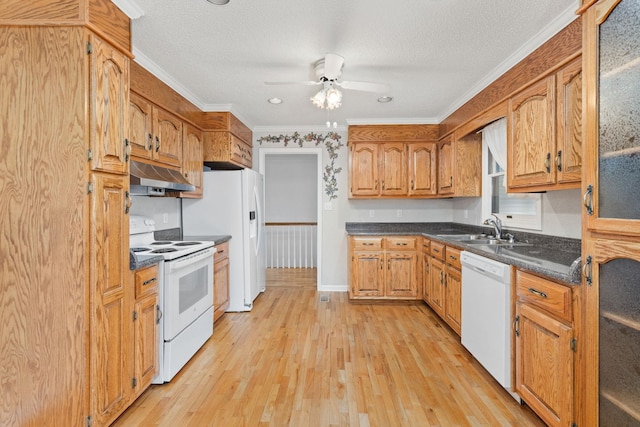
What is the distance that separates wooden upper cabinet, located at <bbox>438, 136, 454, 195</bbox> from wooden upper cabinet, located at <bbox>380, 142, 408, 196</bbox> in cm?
44

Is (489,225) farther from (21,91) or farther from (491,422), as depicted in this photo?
(21,91)

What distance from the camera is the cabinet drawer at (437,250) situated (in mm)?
3419

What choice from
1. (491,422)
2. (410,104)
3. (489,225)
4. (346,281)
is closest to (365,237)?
(346,281)

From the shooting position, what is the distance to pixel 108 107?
175cm

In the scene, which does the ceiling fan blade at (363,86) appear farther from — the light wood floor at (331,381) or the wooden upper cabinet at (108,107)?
the light wood floor at (331,381)

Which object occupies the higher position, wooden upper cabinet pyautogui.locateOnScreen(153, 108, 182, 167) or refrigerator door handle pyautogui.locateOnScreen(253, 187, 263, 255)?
wooden upper cabinet pyautogui.locateOnScreen(153, 108, 182, 167)

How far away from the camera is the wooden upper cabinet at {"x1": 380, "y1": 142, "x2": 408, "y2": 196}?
4.41 meters

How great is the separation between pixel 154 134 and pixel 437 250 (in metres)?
2.99

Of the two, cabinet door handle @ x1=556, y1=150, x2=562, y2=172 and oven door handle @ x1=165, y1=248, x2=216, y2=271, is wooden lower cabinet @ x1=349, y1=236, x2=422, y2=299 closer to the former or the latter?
oven door handle @ x1=165, y1=248, x2=216, y2=271

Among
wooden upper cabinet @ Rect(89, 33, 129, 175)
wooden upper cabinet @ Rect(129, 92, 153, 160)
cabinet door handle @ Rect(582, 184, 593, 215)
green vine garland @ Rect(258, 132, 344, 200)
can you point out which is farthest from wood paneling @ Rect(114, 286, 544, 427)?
green vine garland @ Rect(258, 132, 344, 200)

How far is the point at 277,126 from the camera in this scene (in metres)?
4.82

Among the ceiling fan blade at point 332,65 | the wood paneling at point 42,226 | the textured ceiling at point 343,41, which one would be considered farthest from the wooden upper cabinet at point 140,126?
the ceiling fan blade at point 332,65

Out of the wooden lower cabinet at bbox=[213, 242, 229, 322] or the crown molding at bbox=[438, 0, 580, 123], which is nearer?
the crown molding at bbox=[438, 0, 580, 123]

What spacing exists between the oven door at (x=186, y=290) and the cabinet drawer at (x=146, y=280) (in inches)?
3.8
